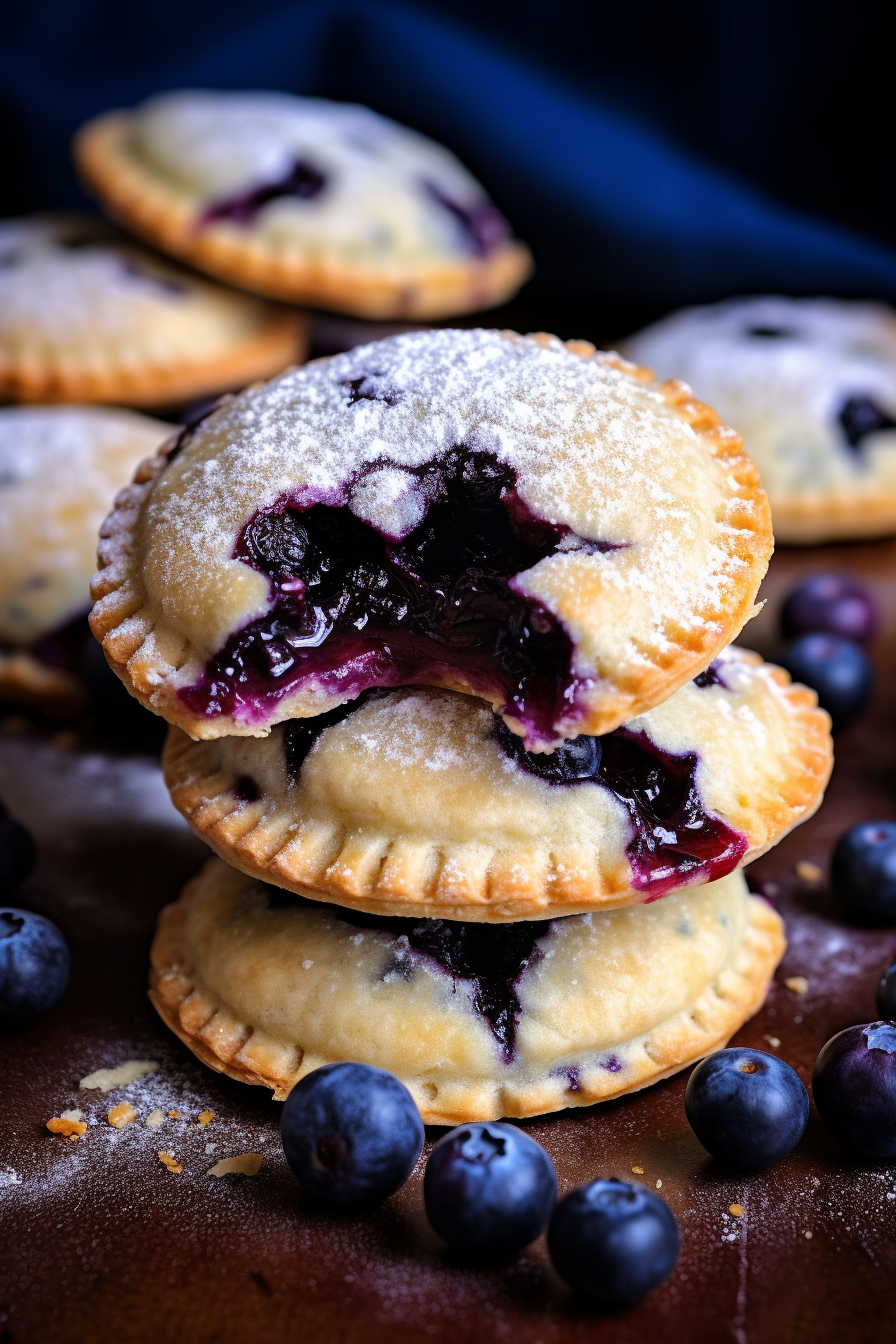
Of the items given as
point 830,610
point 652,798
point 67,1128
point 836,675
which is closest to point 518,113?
point 830,610

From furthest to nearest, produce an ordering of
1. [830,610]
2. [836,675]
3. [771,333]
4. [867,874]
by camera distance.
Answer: [771,333], [830,610], [836,675], [867,874]

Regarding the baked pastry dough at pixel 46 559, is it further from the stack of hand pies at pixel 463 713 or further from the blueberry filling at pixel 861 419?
the blueberry filling at pixel 861 419

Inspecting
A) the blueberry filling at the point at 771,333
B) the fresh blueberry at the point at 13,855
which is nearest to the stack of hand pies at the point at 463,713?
the fresh blueberry at the point at 13,855

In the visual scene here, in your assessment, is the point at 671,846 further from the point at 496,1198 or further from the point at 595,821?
the point at 496,1198

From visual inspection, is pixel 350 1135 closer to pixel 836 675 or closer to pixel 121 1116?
pixel 121 1116

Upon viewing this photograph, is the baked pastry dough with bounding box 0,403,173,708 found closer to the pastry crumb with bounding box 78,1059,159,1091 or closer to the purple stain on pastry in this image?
the pastry crumb with bounding box 78,1059,159,1091

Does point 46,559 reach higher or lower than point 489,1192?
lower

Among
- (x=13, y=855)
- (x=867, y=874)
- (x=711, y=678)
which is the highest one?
(x=711, y=678)
